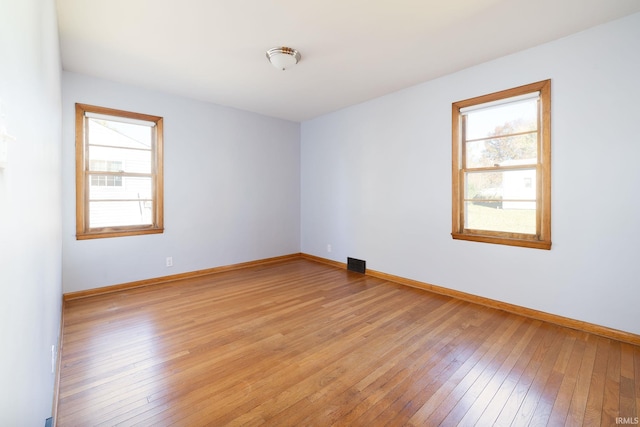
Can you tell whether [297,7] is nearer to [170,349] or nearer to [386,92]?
[386,92]

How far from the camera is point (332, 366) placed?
2062 millimetres

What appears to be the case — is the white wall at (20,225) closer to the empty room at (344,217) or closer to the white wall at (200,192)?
the empty room at (344,217)

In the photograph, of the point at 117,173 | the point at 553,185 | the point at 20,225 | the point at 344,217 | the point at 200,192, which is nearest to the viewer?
the point at 20,225

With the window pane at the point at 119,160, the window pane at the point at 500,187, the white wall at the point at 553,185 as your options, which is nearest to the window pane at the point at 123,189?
the window pane at the point at 119,160

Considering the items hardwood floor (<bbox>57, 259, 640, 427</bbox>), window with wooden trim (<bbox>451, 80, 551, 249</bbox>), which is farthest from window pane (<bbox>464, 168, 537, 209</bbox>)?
hardwood floor (<bbox>57, 259, 640, 427</bbox>)

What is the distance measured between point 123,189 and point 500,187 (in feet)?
16.0

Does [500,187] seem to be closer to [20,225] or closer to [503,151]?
[503,151]

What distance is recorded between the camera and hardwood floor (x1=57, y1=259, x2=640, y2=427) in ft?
5.33

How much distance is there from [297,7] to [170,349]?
3008 mm

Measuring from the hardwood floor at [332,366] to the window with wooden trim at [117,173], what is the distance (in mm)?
1057

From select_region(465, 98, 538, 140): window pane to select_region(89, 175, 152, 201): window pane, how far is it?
447 cm

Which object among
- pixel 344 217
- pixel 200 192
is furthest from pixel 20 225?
pixel 344 217

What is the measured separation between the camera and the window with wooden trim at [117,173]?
3.50m

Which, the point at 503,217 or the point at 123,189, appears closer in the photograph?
the point at 503,217
